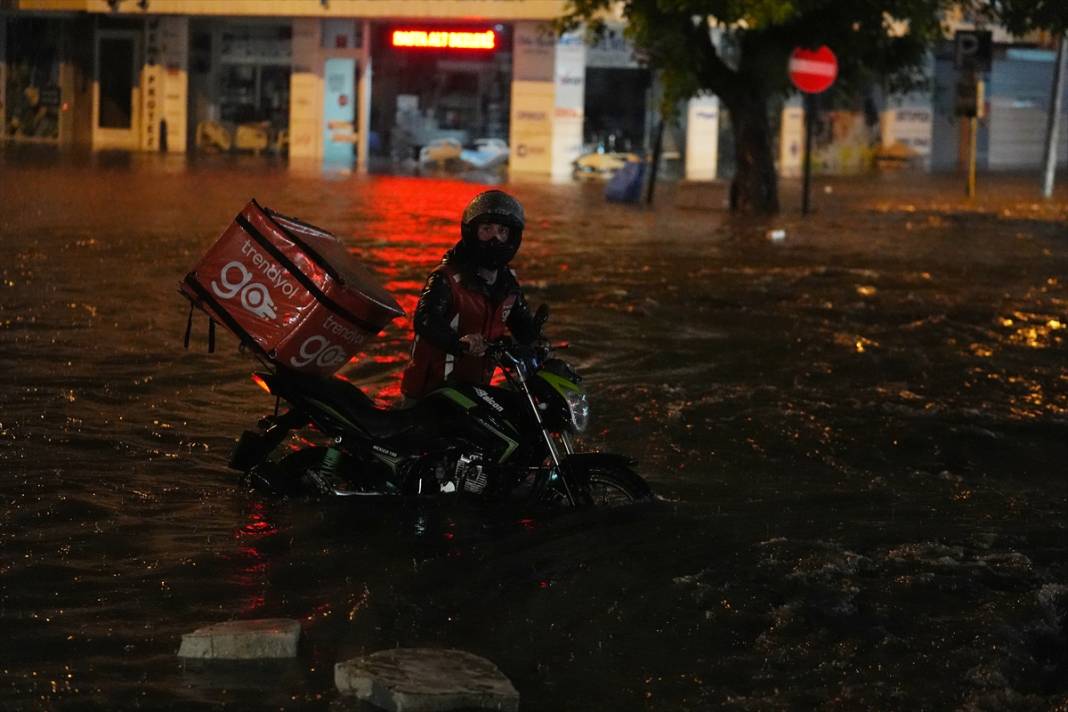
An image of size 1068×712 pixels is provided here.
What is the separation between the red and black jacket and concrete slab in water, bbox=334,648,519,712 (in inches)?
82.2

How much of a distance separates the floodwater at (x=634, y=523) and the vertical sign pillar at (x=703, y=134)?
30.3 metres

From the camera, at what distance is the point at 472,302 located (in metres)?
7.21

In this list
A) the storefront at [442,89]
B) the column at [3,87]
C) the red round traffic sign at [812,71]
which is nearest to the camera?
the red round traffic sign at [812,71]

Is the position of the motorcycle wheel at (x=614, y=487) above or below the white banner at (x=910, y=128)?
below

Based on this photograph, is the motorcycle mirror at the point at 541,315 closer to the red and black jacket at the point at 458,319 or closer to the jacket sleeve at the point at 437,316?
the red and black jacket at the point at 458,319

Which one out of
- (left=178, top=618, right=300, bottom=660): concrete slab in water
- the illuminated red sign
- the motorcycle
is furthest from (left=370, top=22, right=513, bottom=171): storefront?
(left=178, top=618, right=300, bottom=660): concrete slab in water

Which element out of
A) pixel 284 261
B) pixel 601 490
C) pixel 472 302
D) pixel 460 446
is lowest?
pixel 601 490

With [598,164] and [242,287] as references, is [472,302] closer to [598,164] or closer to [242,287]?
[242,287]

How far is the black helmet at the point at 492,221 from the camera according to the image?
23.2 ft

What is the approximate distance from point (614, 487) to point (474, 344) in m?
0.95

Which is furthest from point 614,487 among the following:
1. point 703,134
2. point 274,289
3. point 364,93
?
point 703,134

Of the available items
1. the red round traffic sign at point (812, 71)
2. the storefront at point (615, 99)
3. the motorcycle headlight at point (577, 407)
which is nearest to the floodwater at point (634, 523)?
the motorcycle headlight at point (577, 407)

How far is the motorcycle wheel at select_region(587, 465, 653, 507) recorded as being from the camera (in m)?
7.19

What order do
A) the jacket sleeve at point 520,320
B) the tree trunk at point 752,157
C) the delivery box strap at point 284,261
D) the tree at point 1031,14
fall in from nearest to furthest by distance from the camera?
the delivery box strap at point 284,261, the jacket sleeve at point 520,320, the tree at point 1031,14, the tree trunk at point 752,157
